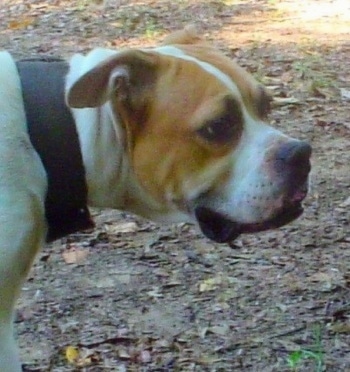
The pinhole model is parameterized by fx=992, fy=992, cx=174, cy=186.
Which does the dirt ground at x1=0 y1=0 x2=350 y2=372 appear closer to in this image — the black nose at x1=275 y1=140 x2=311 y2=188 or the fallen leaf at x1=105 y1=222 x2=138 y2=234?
the fallen leaf at x1=105 y1=222 x2=138 y2=234

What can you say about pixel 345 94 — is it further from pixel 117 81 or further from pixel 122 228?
pixel 117 81

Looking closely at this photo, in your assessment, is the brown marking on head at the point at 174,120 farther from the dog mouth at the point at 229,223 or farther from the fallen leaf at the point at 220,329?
the fallen leaf at the point at 220,329

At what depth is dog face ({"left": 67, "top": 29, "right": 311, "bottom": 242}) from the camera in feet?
8.85

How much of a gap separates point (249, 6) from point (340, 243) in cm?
421

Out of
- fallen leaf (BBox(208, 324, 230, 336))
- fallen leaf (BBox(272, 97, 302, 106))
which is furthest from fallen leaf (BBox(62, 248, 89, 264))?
fallen leaf (BBox(272, 97, 302, 106))

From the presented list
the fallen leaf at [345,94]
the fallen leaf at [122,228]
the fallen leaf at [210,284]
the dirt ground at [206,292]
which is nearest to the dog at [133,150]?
the dirt ground at [206,292]

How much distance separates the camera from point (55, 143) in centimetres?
259

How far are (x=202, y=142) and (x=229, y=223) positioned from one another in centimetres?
28

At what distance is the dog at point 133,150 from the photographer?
256 centimetres

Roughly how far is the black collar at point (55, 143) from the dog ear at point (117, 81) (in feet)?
0.31

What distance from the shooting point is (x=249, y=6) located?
26.4 ft

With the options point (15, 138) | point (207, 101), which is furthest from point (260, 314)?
point (15, 138)

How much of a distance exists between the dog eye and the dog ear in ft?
0.65

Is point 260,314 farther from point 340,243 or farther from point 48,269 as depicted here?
point 48,269
